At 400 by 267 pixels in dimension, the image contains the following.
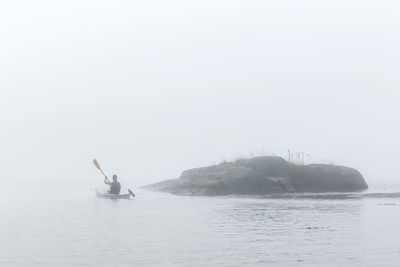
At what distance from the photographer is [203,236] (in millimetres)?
32000

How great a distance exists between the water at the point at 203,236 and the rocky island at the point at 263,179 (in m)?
18.2

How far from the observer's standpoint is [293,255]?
989 inches

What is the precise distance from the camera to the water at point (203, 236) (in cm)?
2441

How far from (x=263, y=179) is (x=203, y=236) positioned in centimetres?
4091

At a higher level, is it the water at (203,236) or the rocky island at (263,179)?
the rocky island at (263,179)

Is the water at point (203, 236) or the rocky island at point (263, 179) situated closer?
the water at point (203, 236)

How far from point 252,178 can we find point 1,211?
102 feet

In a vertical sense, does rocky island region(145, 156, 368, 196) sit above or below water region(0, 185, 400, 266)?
above

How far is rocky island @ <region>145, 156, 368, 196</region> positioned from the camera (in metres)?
70.1

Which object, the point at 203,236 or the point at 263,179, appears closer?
the point at 203,236

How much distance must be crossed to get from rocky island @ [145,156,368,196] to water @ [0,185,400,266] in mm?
18240

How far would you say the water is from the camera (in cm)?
2441

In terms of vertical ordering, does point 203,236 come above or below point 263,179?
below

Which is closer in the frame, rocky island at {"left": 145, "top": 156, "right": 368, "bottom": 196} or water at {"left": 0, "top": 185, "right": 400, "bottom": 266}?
water at {"left": 0, "top": 185, "right": 400, "bottom": 266}
